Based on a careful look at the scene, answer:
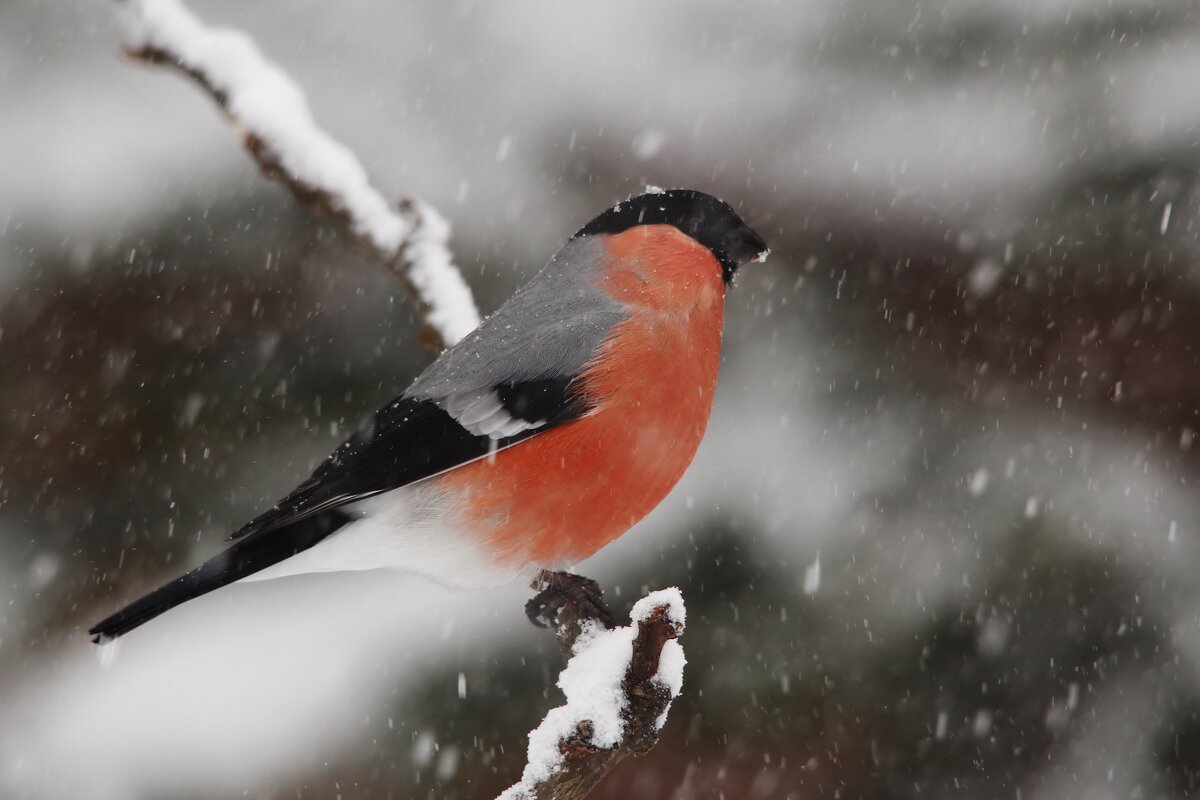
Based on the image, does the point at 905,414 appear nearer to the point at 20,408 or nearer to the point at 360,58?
the point at 360,58

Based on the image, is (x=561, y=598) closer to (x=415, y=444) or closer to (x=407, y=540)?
(x=407, y=540)

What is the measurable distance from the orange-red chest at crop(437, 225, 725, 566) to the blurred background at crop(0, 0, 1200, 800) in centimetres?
111

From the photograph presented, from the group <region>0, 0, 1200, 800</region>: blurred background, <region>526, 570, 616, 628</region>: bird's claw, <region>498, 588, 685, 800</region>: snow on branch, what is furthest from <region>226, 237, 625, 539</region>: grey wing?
<region>0, 0, 1200, 800</region>: blurred background

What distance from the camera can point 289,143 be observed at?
2877mm

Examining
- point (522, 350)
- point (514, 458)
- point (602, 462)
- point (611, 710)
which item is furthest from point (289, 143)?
point (611, 710)

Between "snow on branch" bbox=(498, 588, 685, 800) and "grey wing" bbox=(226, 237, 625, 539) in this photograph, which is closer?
"snow on branch" bbox=(498, 588, 685, 800)

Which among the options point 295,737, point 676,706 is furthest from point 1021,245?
point 295,737

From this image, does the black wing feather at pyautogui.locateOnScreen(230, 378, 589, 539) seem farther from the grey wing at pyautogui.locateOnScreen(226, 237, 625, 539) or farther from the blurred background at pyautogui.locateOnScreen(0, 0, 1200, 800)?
the blurred background at pyautogui.locateOnScreen(0, 0, 1200, 800)

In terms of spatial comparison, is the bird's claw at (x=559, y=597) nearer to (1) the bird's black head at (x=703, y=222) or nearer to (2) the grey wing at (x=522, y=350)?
(2) the grey wing at (x=522, y=350)

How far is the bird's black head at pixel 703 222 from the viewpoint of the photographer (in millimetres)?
3303

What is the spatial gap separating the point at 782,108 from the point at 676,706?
231 centimetres

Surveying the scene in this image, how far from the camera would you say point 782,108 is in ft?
15.6

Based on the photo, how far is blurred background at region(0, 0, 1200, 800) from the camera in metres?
3.93

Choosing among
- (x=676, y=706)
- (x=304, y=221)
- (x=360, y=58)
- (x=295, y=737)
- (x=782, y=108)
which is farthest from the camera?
(x=360, y=58)
